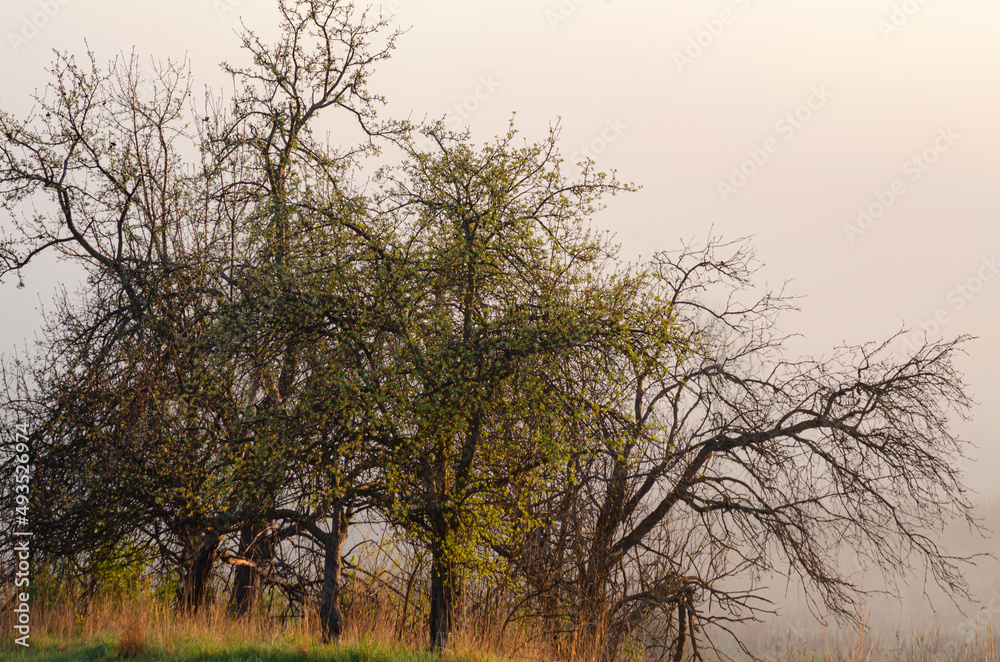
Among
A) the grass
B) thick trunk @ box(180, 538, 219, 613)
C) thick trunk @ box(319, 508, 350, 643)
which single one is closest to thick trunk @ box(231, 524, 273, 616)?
thick trunk @ box(180, 538, 219, 613)

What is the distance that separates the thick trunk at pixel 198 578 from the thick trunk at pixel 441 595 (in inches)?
177

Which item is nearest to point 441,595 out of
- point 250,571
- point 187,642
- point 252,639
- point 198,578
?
point 252,639

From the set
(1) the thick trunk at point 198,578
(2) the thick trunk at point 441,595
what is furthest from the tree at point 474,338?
(1) the thick trunk at point 198,578

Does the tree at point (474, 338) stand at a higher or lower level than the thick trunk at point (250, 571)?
higher

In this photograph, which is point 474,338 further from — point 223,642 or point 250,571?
point 250,571

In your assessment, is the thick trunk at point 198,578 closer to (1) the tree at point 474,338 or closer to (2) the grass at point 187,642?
(2) the grass at point 187,642

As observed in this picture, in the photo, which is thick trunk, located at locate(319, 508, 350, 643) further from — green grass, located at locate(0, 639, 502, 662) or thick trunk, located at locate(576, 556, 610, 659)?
thick trunk, located at locate(576, 556, 610, 659)

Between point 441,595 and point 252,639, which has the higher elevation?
point 441,595

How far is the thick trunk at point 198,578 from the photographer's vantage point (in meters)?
12.9

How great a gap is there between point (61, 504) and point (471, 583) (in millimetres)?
6315

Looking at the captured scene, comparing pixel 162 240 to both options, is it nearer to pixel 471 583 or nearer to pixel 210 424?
pixel 210 424

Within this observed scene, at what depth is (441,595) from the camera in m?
10.5

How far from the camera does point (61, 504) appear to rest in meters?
11.0

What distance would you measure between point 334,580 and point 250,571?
12.5ft
